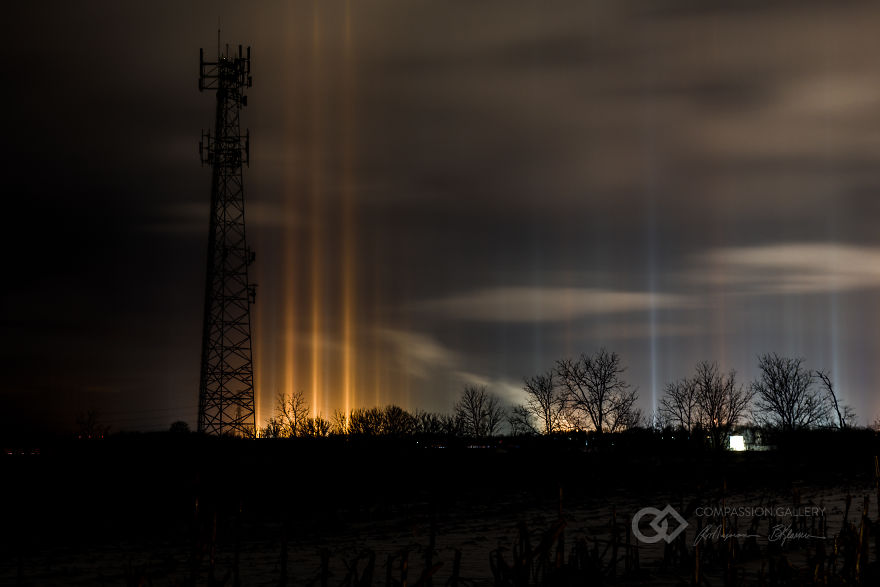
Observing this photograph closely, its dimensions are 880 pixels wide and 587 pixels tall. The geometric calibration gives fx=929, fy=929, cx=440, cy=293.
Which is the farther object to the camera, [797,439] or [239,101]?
[797,439]

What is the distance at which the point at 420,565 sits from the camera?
24.8 metres

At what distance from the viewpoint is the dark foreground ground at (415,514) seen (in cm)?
1616

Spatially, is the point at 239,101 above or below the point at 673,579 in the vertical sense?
above

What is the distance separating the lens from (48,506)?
4544 centimetres

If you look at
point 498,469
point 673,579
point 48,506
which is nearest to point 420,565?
point 673,579

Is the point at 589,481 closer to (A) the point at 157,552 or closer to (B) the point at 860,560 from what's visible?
(A) the point at 157,552

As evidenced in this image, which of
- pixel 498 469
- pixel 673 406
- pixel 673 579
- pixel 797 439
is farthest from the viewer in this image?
pixel 673 406

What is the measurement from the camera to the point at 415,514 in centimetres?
4381

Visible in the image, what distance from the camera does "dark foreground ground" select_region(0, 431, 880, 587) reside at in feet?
53.0

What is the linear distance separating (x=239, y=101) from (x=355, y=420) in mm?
77135

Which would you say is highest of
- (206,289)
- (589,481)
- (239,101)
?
(239,101)

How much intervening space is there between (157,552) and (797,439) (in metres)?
71.6

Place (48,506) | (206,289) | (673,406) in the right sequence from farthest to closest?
(673,406) < (206,289) < (48,506)

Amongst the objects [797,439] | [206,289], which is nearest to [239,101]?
[206,289]
